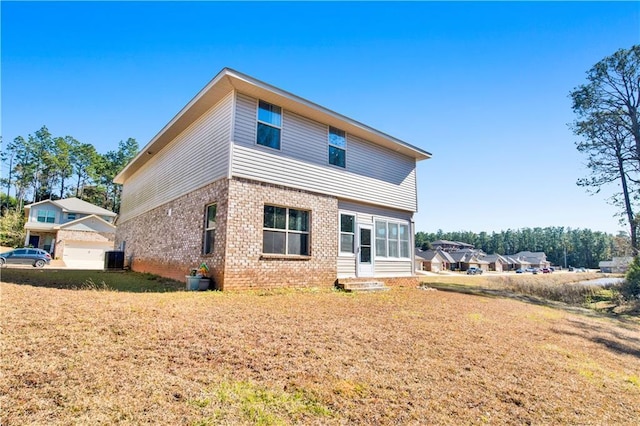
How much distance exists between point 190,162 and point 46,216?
3613cm

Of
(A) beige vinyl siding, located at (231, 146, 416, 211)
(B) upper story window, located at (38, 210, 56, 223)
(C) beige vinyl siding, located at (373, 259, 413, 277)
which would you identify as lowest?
(C) beige vinyl siding, located at (373, 259, 413, 277)

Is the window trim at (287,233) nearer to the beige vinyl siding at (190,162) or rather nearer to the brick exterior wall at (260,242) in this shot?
the brick exterior wall at (260,242)

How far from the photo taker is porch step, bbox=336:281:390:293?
33.8 feet

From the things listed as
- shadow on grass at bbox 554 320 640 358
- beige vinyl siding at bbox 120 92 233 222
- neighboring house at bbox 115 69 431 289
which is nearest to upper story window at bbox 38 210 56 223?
beige vinyl siding at bbox 120 92 233 222

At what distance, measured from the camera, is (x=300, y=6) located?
9773 mm

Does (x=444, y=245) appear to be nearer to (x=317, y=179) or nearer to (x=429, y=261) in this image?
(x=429, y=261)

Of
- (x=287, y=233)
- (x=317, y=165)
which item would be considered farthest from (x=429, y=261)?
(x=287, y=233)

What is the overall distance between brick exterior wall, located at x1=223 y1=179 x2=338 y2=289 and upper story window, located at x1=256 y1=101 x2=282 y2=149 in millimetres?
1428

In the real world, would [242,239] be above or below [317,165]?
below

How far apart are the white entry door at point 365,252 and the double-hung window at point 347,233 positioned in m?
0.32

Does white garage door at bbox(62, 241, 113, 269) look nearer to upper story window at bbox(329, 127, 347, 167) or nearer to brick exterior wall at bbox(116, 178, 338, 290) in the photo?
brick exterior wall at bbox(116, 178, 338, 290)

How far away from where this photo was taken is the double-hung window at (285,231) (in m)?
9.43

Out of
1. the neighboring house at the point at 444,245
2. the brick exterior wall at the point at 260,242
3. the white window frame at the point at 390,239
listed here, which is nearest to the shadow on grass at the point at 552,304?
the white window frame at the point at 390,239

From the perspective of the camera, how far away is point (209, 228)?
9734 millimetres
